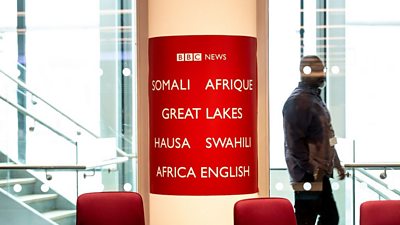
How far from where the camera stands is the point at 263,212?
14.5 feet

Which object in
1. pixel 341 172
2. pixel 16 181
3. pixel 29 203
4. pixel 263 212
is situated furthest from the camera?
pixel 29 203

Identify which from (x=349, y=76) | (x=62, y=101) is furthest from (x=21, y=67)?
(x=349, y=76)

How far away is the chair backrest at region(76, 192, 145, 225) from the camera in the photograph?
179 inches

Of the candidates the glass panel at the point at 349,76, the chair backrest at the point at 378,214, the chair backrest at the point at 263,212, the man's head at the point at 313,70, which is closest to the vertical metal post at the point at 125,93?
the glass panel at the point at 349,76

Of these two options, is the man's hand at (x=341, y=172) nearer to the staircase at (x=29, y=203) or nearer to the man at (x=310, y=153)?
the man at (x=310, y=153)

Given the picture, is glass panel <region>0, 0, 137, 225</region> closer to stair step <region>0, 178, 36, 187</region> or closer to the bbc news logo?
stair step <region>0, 178, 36, 187</region>

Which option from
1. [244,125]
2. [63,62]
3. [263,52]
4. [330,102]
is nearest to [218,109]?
[244,125]

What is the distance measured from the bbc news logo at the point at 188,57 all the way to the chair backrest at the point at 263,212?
112 cm

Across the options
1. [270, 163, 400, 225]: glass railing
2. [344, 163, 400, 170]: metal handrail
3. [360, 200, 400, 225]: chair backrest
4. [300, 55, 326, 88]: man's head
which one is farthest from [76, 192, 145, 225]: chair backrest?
[344, 163, 400, 170]: metal handrail

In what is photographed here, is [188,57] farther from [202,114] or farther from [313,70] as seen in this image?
[313,70]

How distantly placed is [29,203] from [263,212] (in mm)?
3177

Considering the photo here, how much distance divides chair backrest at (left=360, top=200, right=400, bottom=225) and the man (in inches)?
55.9

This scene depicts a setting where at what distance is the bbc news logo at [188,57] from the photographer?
505 centimetres

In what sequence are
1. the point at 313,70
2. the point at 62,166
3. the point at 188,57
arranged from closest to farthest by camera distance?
1. the point at 188,57
2. the point at 313,70
3. the point at 62,166
